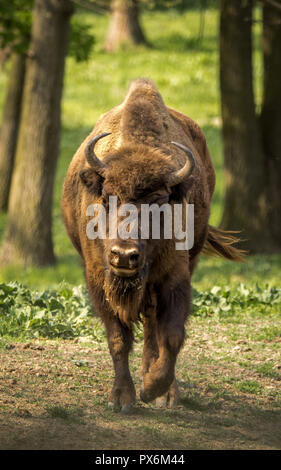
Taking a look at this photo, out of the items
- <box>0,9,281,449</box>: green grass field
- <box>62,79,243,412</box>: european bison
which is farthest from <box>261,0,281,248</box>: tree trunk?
<box>62,79,243,412</box>: european bison

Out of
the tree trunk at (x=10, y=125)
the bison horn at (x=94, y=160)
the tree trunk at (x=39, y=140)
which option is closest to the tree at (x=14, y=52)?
the tree trunk at (x=10, y=125)

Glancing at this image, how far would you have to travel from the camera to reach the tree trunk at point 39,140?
12891mm

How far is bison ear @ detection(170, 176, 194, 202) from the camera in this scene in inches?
252

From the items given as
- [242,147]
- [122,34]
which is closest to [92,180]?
[242,147]

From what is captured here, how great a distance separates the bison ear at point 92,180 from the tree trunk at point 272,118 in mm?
7666

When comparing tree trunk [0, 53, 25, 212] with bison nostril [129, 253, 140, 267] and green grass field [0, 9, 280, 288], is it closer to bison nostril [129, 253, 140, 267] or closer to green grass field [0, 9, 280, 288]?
green grass field [0, 9, 280, 288]

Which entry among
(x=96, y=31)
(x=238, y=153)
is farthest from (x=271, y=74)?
(x=96, y=31)

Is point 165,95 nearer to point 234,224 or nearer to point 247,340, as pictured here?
point 234,224

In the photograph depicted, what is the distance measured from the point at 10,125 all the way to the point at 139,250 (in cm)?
1231

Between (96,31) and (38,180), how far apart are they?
88.6ft

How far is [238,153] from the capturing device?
13.7 metres

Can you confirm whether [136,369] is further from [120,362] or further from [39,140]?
[39,140]

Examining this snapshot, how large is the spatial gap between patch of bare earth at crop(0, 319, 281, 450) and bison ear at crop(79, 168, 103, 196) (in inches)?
62.2

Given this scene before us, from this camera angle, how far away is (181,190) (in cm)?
643
